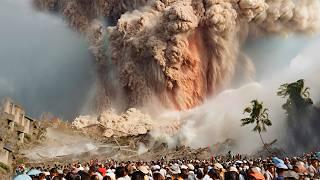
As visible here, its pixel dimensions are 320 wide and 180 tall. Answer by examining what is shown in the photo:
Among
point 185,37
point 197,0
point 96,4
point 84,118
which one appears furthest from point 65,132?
point 96,4

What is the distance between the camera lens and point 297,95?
57938mm

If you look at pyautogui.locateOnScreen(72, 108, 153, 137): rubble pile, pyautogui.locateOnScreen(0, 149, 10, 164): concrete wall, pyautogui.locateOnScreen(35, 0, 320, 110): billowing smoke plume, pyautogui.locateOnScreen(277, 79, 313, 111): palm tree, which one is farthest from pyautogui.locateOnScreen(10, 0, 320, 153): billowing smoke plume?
pyautogui.locateOnScreen(0, 149, 10, 164): concrete wall

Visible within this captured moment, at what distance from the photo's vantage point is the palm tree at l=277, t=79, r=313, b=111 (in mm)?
57406

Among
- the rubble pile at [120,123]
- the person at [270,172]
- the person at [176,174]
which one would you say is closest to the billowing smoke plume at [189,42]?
the rubble pile at [120,123]

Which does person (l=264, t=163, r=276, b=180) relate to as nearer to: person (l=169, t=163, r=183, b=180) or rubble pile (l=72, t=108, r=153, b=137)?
person (l=169, t=163, r=183, b=180)

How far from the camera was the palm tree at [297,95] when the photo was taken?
57.4 metres

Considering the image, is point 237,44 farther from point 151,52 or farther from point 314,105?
point 314,105

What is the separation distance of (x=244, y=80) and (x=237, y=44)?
6126 millimetres

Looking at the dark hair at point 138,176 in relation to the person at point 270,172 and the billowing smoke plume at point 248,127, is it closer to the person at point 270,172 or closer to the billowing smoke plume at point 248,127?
the person at point 270,172

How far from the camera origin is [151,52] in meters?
79.5

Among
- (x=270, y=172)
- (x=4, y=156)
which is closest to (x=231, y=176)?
(x=270, y=172)

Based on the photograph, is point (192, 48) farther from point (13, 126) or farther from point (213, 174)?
point (213, 174)

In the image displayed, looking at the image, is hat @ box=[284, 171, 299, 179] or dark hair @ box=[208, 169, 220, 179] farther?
dark hair @ box=[208, 169, 220, 179]

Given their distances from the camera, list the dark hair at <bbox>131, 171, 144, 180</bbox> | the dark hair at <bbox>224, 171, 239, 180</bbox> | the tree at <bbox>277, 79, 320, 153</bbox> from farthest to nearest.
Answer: the tree at <bbox>277, 79, 320, 153</bbox>, the dark hair at <bbox>224, 171, 239, 180</bbox>, the dark hair at <bbox>131, 171, 144, 180</bbox>
